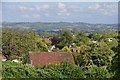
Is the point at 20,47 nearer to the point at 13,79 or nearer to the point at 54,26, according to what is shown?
the point at 13,79

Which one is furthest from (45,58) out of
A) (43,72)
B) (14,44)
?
(14,44)

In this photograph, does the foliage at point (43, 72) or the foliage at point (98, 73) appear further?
the foliage at point (98, 73)

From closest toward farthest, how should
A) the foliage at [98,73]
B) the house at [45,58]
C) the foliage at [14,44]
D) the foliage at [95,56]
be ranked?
the foliage at [98,73]
the house at [45,58]
the foliage at [95,56]
the foliage at [14,44]

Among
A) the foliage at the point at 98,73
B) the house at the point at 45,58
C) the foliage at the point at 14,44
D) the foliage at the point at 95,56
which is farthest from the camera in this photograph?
the foliage at the point at 14,44

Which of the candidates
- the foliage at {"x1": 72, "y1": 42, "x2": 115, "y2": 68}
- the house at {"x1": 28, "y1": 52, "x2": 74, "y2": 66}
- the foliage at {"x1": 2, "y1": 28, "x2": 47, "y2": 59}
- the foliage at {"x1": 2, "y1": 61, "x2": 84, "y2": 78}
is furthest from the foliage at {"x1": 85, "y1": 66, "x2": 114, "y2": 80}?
the foliage at {"x1": 2, "y1": 28, "x2": 47, "y2": 59}

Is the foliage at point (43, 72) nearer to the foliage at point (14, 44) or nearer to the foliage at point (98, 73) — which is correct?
the foliage at point (98, 73)

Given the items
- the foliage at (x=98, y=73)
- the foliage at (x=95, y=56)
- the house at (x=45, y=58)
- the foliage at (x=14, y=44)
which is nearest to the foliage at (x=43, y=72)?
the foliage at (x=98, y=73)

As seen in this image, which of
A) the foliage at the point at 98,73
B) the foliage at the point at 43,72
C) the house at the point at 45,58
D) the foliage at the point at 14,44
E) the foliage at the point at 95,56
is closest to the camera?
the foliage at the point at 43,72

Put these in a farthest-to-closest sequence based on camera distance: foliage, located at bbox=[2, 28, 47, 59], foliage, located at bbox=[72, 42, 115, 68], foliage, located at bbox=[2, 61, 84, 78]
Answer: foliage, located at bbox=[2, 28, 47, 59], foliage, located at bbox=[72, 42, 115, 68], foliage, located at bbox=[2, 61, 84, 78]

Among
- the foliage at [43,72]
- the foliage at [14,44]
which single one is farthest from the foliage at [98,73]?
the foliage at [14,44]

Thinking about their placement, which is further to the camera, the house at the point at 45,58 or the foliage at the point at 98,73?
the house at the point at 45,58

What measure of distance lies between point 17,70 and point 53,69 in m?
1.30

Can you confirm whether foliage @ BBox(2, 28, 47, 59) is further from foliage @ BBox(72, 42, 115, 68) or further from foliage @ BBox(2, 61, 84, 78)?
foliage @ BBox(2, 61, 84, 78)

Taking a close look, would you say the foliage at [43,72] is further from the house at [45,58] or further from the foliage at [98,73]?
the house at [45,58]
